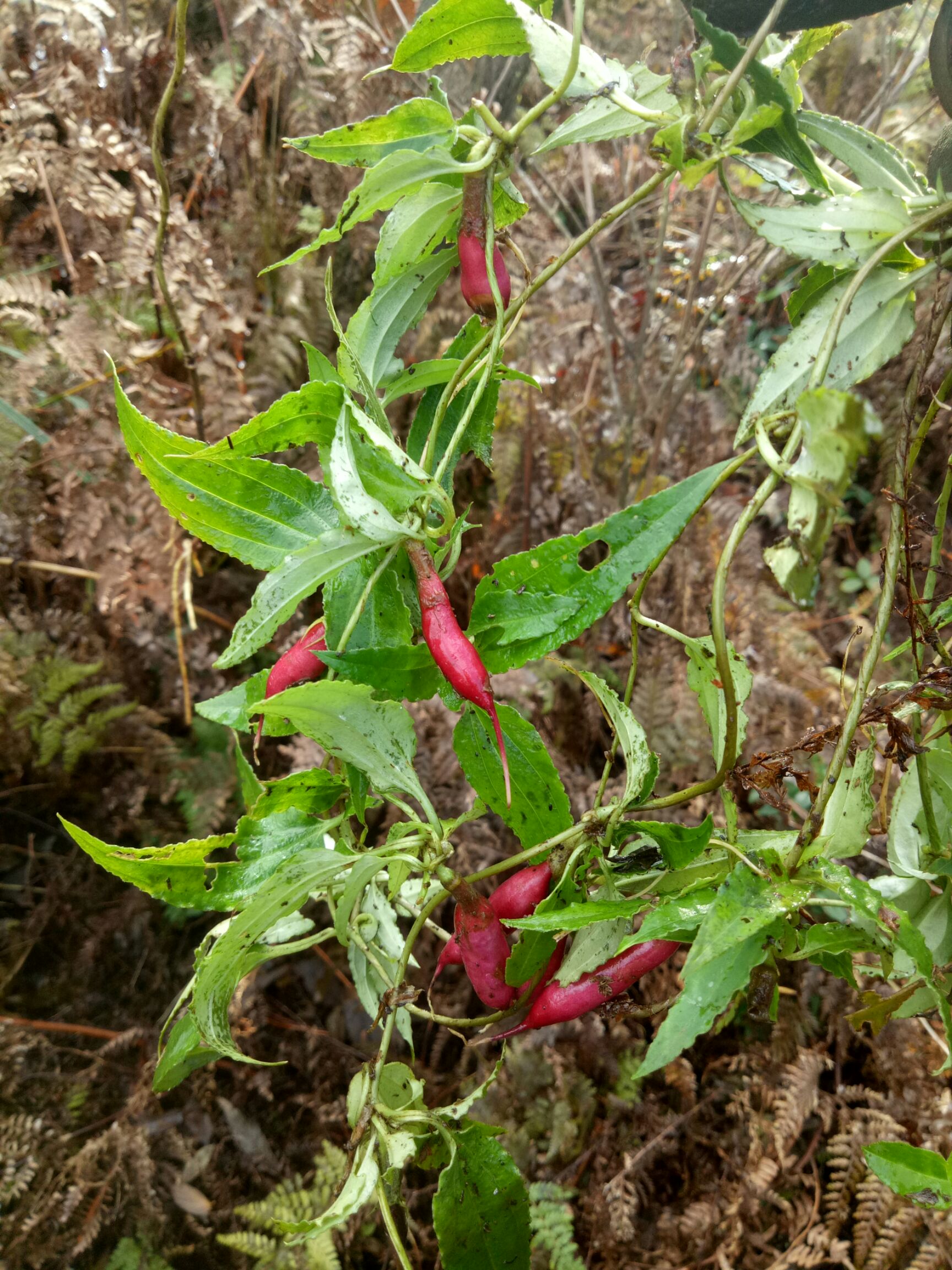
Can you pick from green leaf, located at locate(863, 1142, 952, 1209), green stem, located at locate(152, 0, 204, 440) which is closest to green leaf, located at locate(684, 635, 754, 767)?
green leaf, located at locate(863, 1142, 952, 1209)

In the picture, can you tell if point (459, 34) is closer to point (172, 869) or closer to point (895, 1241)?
point (172, 869)

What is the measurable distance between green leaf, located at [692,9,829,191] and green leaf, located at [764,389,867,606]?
0.17m

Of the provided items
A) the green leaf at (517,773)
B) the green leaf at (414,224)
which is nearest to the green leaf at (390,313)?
the green leaf at (414,224)

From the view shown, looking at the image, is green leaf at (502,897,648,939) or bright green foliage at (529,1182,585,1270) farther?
bright green foliage at (529,1182,585,1270)

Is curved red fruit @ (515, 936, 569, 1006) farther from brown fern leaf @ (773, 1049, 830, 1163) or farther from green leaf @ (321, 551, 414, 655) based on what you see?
brown fern leaf @ (773, 1049, 830, 1163)

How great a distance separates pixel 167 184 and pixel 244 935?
0.79 m

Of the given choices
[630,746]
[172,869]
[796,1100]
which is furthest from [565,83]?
[796,1100]

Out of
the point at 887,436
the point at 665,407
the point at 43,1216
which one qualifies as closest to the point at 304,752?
the point at 43,1216

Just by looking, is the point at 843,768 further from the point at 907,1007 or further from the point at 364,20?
the point at 364,20

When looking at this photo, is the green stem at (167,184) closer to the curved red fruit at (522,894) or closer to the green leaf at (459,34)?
the green leaf at (459,34)

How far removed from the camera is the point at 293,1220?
1145 millimetres

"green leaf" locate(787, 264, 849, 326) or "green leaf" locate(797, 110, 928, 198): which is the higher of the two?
"green leaf" locate(797, 110, 928, 198)

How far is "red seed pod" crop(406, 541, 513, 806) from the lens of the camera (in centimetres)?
41

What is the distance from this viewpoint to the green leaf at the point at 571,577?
1.32 ft
